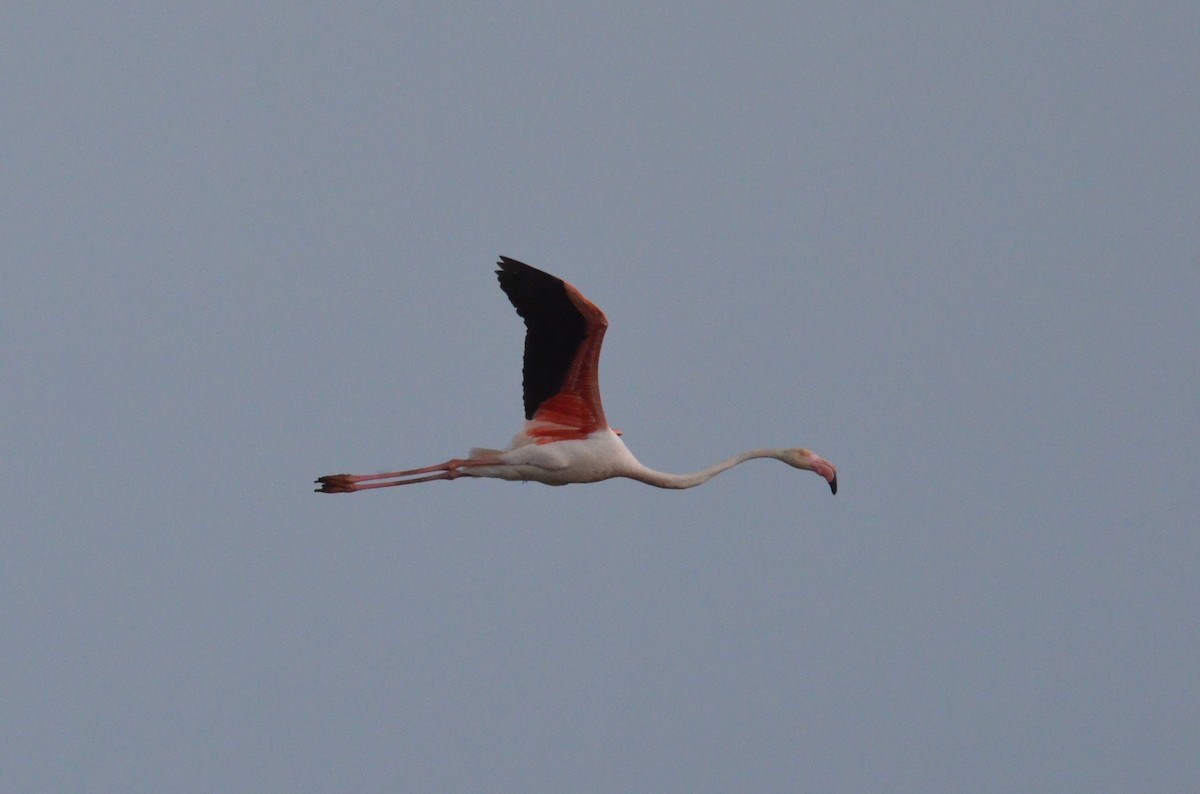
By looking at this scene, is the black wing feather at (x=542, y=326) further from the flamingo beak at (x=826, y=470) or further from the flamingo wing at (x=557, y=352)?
the flamingo beak at (x=826, y=470)

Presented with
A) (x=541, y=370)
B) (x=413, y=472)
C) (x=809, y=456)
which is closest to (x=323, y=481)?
(x=413, y=472)

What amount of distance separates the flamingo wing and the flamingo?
10 millimetres

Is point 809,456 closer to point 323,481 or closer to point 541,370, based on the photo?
point 541,370

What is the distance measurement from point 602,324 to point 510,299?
37.9 inches

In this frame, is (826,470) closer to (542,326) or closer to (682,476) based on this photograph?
(682,476)

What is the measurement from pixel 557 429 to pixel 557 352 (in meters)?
1.01

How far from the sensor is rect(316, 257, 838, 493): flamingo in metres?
21.5

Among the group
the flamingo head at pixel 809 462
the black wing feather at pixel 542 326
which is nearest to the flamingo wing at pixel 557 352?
the black wing feather at pixel 542 326

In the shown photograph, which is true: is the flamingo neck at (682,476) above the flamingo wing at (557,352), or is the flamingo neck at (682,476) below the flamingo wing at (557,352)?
below

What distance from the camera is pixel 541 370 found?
22125 mm

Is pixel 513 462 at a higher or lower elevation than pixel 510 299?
lower

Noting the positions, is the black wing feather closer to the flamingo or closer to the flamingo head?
the flamingo

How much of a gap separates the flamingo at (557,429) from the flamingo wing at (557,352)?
1 cm

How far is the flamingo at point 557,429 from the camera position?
2155cm
